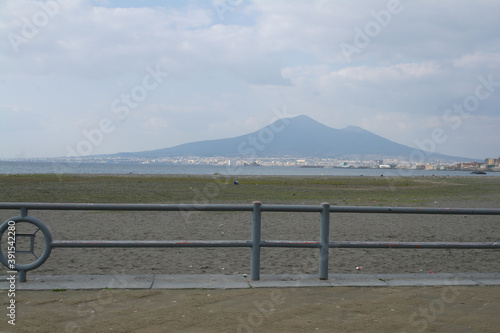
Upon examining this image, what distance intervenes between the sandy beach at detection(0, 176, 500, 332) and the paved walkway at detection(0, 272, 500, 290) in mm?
200

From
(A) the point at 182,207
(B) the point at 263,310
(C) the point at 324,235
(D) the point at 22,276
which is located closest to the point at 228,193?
(A) the point at 182,207

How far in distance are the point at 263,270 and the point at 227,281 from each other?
198 cm

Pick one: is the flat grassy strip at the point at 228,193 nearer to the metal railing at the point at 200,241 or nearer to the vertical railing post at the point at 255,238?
the metal railing at the point at 200,241

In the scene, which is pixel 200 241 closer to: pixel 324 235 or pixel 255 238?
pixel 255 238

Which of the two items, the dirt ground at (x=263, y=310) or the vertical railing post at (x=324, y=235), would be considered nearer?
the dirt ground at (x=263, y=310)

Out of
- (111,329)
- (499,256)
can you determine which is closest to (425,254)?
(499,256)

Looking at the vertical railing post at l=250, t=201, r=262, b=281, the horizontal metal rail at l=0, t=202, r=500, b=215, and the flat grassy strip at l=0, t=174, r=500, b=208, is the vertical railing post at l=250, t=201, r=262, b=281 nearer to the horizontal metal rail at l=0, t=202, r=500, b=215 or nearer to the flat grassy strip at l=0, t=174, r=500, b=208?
the horizontal metal rail at l=0, t=202, r=500, b=215

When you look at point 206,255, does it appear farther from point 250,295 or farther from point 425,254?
point 425,254

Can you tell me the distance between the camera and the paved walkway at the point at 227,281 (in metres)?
5.76

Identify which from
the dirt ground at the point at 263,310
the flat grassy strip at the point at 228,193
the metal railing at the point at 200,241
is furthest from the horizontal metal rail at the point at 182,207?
the flat grassy strip at the point at 228,193

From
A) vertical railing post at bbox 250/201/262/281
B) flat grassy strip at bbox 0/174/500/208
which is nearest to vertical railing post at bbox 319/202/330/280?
vertical railing post at bbox 250/201/262/281

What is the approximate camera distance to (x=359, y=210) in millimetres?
6098

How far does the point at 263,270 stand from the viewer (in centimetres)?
800

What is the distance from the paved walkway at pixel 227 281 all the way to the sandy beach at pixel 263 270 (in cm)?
20
